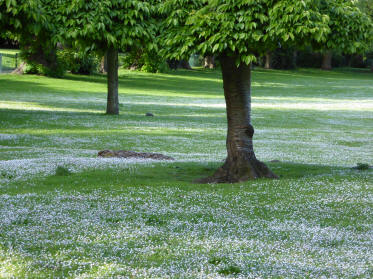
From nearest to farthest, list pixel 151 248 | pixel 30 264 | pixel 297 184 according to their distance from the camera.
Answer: pixel 30 264, pixel 151 248, pixel 297 184

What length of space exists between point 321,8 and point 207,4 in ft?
7.58

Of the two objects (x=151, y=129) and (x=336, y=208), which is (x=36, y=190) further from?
(x=151, y=129)

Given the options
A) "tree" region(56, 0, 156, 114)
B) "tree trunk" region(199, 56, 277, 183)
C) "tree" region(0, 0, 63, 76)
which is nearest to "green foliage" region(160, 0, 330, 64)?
"tree" region(56, 0, 156, 114)

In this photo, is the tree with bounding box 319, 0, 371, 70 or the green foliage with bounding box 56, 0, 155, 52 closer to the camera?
the green foliage with bounding box 56, 0, 155, 52

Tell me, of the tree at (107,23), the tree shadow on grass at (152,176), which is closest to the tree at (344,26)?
the tree shadow on grass at (152,176)

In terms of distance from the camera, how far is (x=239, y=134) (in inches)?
565

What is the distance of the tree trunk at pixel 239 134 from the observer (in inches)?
552

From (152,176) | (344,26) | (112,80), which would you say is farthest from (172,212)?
(112,80)

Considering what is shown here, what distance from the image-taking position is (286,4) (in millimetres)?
10914

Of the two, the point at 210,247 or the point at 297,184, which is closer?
the point at 210,247

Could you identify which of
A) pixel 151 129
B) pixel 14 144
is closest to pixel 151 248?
pixel 14 144

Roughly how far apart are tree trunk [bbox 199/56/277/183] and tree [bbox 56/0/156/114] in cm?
277

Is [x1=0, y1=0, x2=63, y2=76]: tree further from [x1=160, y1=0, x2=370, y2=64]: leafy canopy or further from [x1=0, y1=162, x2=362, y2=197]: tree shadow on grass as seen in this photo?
[x1=0, y1=162, x2=362, y2=197]: tree shadow on grass

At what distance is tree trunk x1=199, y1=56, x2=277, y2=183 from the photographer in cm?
1402
